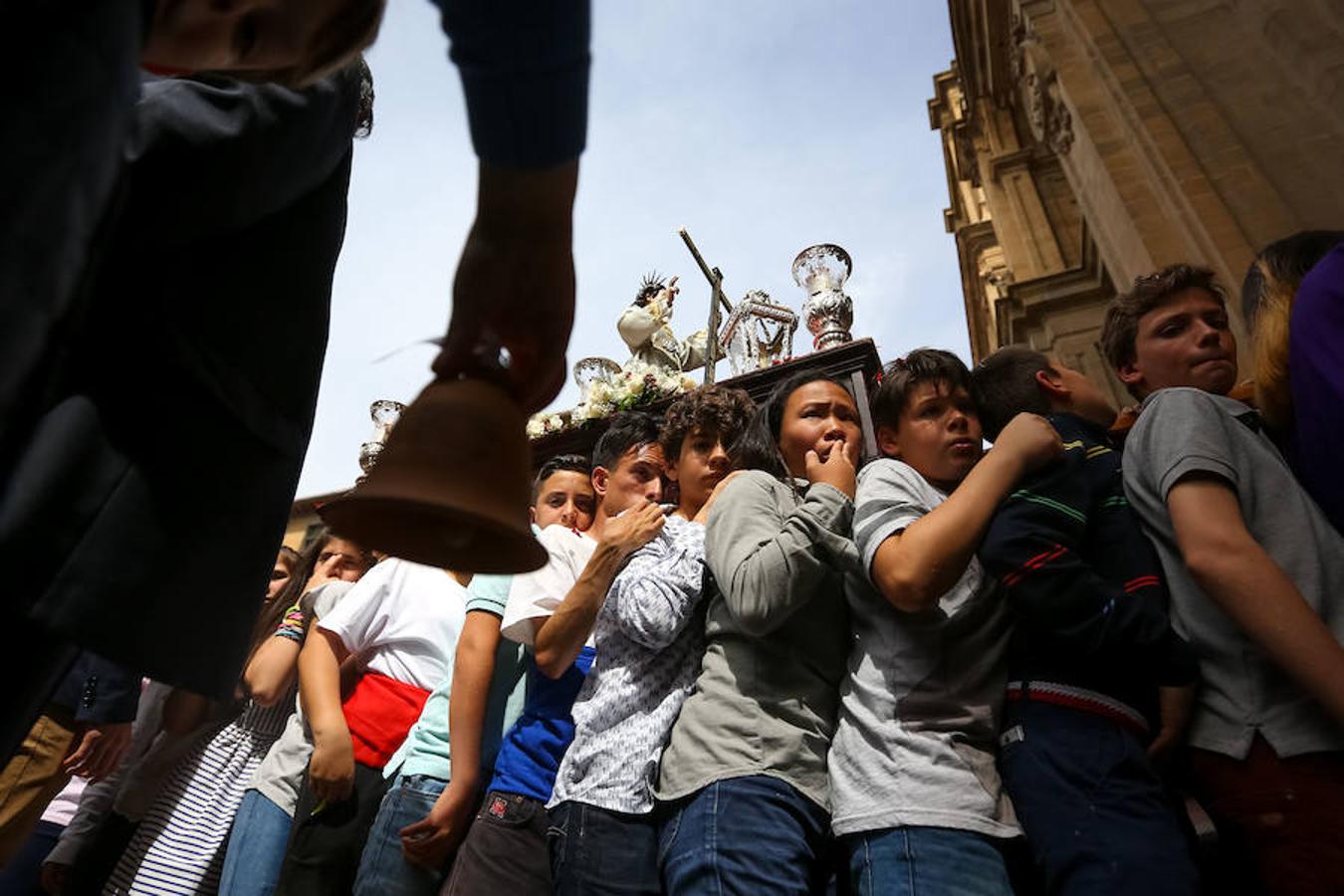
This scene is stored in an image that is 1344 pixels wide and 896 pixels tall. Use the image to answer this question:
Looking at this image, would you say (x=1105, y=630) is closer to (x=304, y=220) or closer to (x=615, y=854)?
(x=615, y=854)

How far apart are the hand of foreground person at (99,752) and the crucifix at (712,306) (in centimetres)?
409

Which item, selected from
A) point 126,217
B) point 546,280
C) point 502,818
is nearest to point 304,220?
point 126,217

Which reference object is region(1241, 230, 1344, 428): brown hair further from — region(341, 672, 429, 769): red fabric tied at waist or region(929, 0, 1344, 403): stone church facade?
region(929, 0, 1344, 403): stone church facade

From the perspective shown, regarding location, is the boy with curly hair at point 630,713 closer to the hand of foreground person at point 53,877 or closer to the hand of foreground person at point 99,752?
the hand of foreground person at point 99,752

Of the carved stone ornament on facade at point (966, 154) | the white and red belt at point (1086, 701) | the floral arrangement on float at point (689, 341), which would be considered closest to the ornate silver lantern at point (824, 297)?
the floral arrangement on float at point (689, 341)

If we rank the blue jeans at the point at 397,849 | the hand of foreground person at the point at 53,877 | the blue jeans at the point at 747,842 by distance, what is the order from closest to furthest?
the blue jeans at the point at 747,842, the blue jeans at the point at 397,849, the hand of foreground person at the point at 53,877

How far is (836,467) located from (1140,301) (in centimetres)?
112

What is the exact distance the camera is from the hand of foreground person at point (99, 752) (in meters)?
2.75

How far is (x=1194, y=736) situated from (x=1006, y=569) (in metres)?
0.48

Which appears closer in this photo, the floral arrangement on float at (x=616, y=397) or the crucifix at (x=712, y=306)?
the floral arrangement on float at (x=616, y=397)

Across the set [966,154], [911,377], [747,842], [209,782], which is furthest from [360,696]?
[966,154]

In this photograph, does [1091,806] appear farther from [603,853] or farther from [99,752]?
[99,752]

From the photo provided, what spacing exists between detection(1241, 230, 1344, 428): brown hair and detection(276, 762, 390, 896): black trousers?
2.82m

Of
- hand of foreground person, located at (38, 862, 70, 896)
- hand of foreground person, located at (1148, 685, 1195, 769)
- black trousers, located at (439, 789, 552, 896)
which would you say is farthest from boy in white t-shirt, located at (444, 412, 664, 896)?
hand of foreground person, located at (38, 862, 70, 896)
